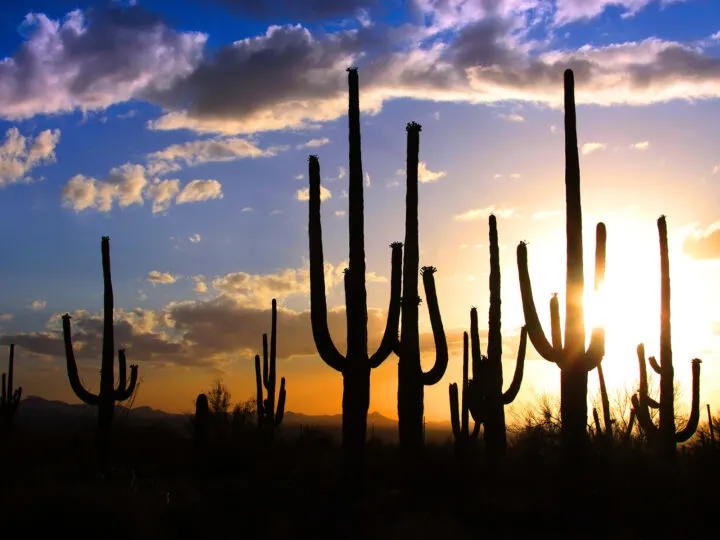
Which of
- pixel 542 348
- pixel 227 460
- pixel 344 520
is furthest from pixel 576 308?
Answer: pixel 227 460

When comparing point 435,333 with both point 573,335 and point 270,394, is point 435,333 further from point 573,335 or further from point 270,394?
point 270,394

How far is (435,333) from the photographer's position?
20.7 meters

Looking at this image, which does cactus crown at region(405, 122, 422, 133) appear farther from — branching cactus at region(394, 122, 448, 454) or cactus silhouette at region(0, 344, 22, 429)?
cactus silhouette at region(0, 344, 22, 429)

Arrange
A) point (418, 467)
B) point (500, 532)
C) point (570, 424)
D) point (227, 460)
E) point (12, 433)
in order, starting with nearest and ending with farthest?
point (500, 532), point (570, 424), point (418, 467), point (227, 460), point (12, 433)

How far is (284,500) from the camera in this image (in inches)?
594

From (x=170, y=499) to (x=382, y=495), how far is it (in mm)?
4399

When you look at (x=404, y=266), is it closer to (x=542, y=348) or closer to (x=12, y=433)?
(x=542, y=348)

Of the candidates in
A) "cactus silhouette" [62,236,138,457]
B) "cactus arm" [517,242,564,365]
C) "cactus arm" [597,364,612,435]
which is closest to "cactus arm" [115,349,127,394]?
"cactus silhouette" [62,236,138,457]

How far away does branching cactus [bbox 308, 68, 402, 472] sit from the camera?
16.4 metres

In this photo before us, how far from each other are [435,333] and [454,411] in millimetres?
9582

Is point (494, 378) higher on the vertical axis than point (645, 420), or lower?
higher

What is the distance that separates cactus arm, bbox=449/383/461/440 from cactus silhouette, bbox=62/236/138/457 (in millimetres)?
11452

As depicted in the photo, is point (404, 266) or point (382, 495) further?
point (404, 266)

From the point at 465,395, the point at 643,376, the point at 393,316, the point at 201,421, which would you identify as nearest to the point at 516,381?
the point at 465,395
